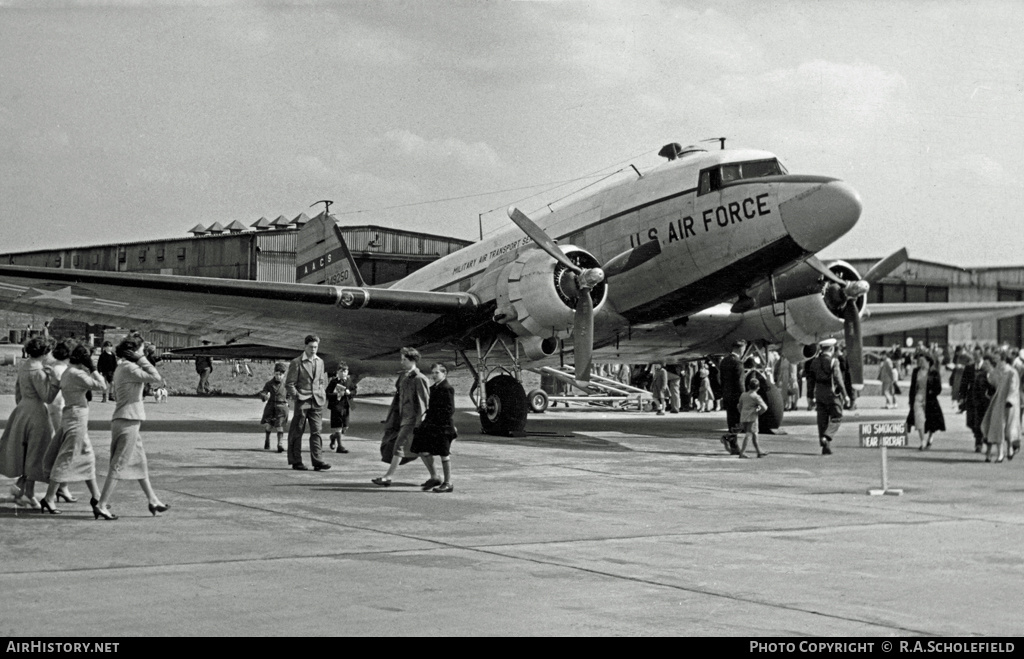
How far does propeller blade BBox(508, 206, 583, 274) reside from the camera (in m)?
18.1

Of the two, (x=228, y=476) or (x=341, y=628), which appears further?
(x=228, y=476)

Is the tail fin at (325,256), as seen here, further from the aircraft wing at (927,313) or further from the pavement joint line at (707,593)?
the pavement joint line at (707,593)

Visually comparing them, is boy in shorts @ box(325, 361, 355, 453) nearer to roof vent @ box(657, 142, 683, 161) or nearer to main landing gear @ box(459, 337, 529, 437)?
main landing gear @ box(459, 337, 529, 437)

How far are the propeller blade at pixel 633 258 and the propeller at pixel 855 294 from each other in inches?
119

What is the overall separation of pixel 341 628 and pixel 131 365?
492cm

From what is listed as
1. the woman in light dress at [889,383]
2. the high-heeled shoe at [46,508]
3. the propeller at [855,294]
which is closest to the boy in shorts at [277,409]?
the high-heeled shoe at [46,508]

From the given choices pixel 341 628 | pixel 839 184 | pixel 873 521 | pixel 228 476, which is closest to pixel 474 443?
pixel 228 476

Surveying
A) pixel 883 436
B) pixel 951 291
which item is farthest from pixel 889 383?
pixel 951 291

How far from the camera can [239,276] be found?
197ft

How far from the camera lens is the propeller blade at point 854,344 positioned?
19188 mm

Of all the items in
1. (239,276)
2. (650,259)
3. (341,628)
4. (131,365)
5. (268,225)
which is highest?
(268,225)

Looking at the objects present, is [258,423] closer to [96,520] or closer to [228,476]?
[228,476]

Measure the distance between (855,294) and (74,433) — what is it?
14445 mm

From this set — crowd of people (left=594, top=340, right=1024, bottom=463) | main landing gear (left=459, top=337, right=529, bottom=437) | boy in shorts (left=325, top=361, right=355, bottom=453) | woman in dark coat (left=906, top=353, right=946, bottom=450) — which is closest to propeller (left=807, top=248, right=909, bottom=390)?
crowd of people (left=594, top=340, right=1024, bottom=463)
